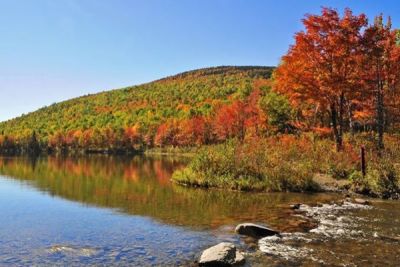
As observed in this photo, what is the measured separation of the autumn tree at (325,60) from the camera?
2916 cm

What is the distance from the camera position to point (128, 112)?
15262 cm

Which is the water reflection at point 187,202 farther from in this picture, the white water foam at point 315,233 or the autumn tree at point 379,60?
the autumn tree at point 379,60

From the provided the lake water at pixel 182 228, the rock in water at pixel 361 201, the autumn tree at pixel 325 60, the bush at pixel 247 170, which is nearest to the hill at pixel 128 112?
the autumn tree at pixel 325 60

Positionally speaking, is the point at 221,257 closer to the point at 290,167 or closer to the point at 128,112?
the point at 290,167

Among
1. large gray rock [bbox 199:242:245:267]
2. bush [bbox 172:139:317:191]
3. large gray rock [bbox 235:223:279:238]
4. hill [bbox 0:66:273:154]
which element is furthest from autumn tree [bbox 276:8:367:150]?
hill [bbox 0:66:273:154]

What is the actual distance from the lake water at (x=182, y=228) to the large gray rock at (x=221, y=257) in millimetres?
526

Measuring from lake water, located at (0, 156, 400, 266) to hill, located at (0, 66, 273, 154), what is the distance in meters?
79.8

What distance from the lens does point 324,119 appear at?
52594 millimetres

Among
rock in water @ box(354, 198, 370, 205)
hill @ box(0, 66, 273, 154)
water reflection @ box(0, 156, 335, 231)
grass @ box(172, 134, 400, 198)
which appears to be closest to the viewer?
water reflection @ box(0, 156, 335, 231)

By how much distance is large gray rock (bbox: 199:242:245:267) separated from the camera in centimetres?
1115

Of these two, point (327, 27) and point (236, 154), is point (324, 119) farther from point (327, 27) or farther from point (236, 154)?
point (236, 154)

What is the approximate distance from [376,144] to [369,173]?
20.3 ft

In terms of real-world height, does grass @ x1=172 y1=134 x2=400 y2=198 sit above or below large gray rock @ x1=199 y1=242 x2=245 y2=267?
above

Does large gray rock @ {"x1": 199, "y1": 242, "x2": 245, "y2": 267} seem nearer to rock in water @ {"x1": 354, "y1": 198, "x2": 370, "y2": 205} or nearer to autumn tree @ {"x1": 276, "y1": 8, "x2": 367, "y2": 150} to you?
rock in water @ {"x1": 354, "y1": 198, "x2": 370, "y2": 205}
